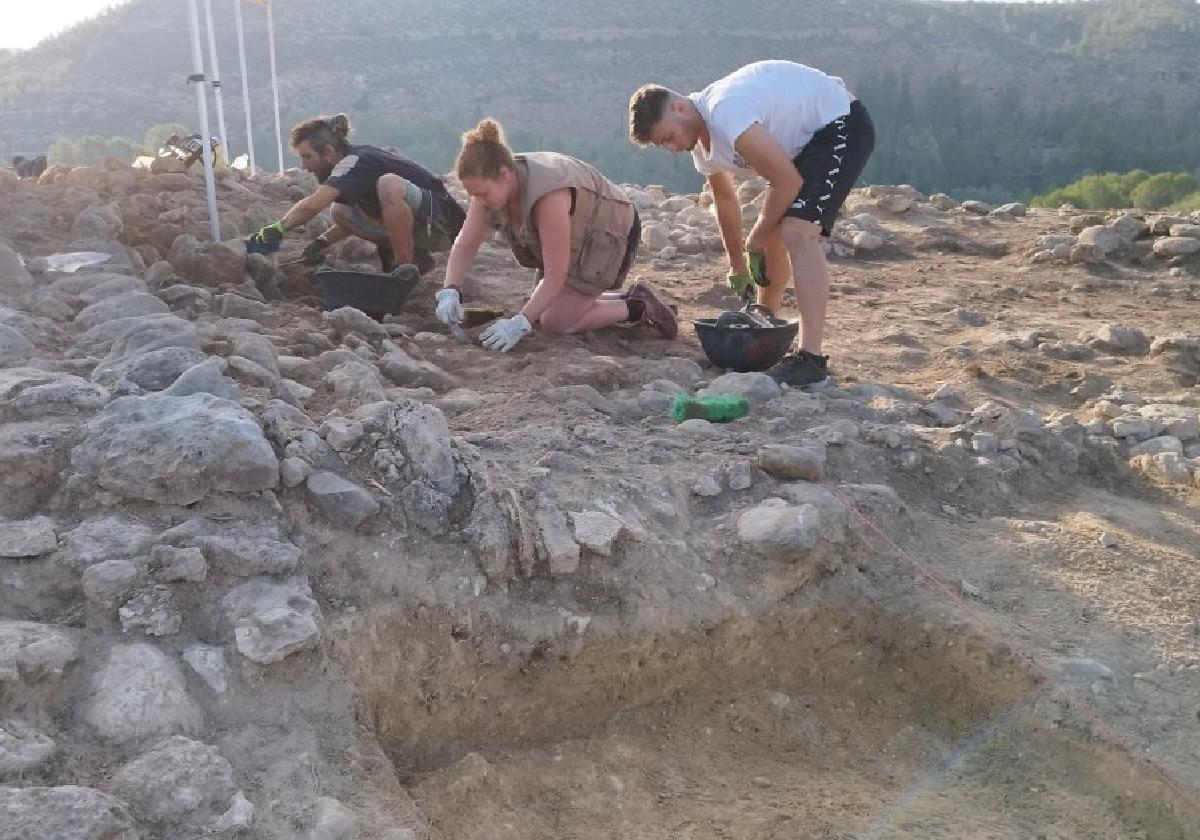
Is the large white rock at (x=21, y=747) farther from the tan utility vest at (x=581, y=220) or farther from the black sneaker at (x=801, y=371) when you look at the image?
the tan utility vest at (x=581, y=220)

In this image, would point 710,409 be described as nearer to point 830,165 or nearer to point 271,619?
point 830,165

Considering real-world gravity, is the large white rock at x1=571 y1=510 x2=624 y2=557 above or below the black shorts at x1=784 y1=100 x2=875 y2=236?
below

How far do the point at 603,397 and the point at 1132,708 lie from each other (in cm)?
182

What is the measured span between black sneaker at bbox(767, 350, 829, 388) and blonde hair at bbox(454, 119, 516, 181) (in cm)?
128

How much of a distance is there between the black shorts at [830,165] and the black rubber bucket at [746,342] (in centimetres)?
42

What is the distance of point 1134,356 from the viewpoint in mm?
4512

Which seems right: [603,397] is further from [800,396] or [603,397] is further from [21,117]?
[21,117]

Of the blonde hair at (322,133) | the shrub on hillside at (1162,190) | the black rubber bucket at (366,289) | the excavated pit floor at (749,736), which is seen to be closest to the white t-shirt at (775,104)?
the black rubber bucket at (366,289)

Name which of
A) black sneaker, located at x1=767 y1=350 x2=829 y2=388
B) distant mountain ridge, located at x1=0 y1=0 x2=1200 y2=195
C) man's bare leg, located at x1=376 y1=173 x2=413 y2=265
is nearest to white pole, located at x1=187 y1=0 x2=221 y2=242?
man's bare leg, located at x1=376 y1=173 x2=413 y2=265

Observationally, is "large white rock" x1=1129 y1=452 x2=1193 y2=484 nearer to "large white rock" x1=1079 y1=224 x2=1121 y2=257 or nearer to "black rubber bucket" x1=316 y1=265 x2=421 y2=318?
"black rubber bucket" x1=316 y1=265 x2=421 y2=318

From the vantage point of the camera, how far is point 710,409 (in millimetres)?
3186

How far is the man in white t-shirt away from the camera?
352cm

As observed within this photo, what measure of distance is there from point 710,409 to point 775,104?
1200 mm

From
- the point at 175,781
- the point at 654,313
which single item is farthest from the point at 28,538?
the point at 654,313
